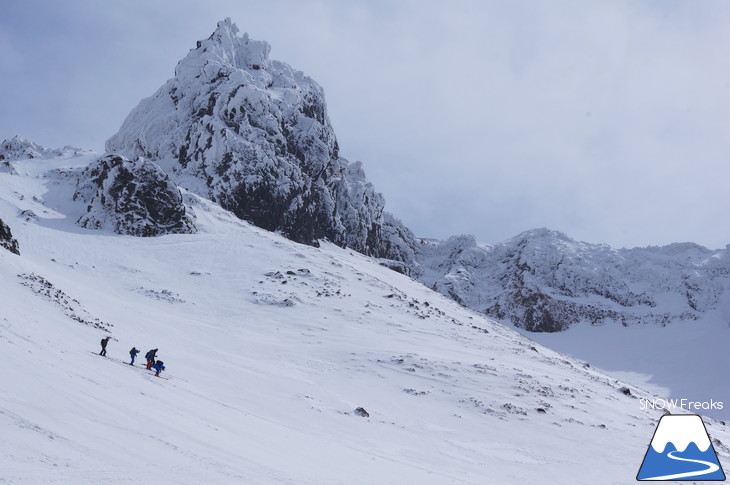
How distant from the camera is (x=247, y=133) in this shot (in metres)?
84.8

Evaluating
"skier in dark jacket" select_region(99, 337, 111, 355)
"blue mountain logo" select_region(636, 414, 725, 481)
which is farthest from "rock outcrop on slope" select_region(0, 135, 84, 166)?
"blue mountain logo" select_region(636, 414, 725, 481)

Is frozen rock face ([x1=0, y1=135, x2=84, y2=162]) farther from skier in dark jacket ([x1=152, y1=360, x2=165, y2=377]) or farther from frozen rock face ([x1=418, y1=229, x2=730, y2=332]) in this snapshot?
frozen rock face ([x1=418, y1=229, x2=730, y2=332])

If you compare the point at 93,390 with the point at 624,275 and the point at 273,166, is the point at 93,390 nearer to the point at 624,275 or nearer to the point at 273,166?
the point at 273,166

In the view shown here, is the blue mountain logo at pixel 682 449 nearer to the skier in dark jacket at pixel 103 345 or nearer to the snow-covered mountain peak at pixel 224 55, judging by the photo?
the skier in dark jacket at pixel 103 345

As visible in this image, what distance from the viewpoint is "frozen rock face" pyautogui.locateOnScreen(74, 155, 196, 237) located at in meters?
60.6

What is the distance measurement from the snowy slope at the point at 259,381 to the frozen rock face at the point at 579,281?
7233cm

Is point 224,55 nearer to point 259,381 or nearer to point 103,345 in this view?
point 259,381

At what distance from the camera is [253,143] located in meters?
84.7

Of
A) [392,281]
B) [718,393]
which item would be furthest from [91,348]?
[718,393]

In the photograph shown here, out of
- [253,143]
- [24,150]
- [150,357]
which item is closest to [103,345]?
[150,357]

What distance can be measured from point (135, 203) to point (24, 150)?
103 feet

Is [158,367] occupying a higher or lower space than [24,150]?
lower

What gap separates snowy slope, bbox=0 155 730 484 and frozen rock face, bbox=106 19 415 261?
22959 millimetres

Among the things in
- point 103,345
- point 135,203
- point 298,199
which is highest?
point 298,199
